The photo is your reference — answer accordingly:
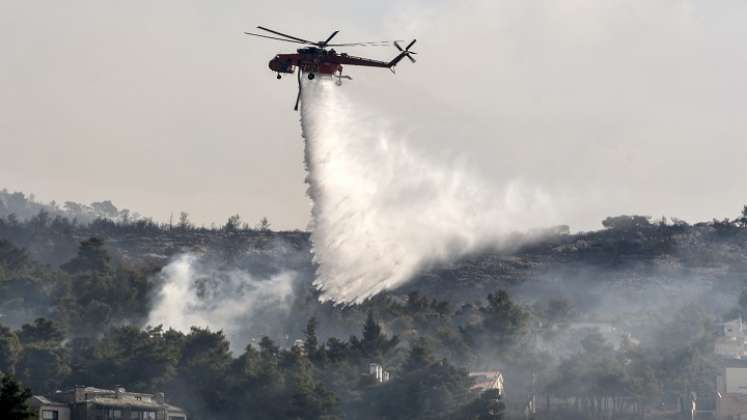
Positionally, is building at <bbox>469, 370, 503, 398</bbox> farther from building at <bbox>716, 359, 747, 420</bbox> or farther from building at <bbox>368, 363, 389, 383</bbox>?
building at <bbox>716, 359, 747, 420</bbox>

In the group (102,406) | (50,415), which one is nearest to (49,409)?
(50,415)

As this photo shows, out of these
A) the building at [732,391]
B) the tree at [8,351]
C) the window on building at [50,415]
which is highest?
the tree at [8,351]

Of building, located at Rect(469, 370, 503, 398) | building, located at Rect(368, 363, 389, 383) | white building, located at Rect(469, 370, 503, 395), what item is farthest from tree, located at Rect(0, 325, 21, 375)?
white building, located at Rect(469, 370, 503, 395)

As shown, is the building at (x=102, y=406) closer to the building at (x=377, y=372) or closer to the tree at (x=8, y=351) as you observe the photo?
the tree at (x=8, y=351)

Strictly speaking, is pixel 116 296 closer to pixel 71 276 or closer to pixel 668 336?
pixel 71 276

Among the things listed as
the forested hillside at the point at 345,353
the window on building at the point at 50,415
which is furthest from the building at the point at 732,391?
the window on building at the point at 50,415

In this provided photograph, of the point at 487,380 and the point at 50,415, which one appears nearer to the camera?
the point at 50,415

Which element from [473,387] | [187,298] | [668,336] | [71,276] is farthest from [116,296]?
[668,336]

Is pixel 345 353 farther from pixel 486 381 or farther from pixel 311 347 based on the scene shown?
pixel 486 381
